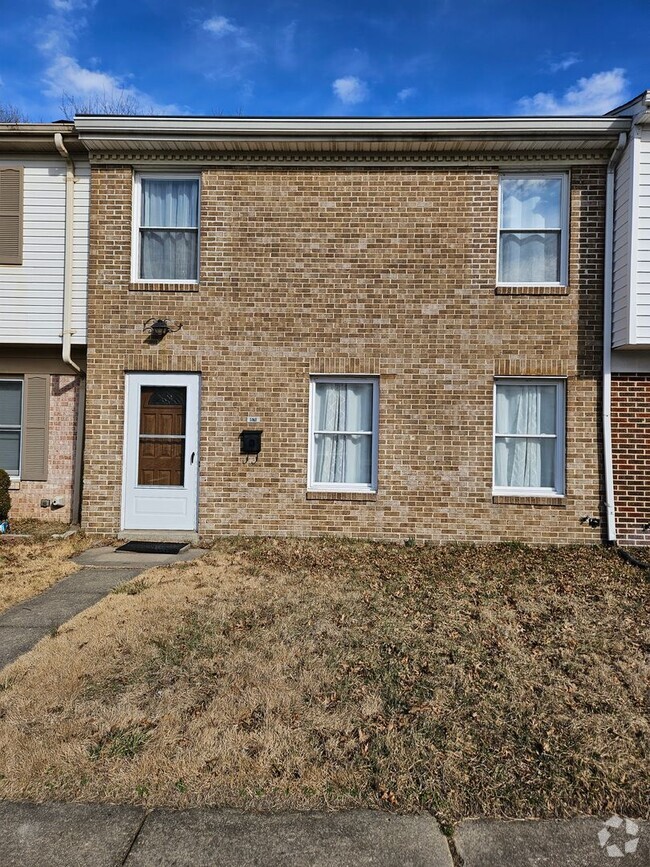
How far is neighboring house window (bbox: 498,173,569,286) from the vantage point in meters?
8.01

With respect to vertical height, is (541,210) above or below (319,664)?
above

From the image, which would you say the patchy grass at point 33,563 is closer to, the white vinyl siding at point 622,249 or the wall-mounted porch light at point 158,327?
the wall-mounted porch light at point 158,327

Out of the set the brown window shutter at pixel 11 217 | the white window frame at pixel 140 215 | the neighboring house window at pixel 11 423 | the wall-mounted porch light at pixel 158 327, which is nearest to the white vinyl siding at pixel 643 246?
the white window frame at pixel 140 215

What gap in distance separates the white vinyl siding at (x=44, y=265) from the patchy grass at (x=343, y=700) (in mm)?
4794

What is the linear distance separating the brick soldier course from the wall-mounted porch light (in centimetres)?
9

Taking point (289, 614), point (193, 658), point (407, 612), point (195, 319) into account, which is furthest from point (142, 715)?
point (195, 319)

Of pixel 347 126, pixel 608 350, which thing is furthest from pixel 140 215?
pixel 608 350

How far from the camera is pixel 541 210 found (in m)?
8.05

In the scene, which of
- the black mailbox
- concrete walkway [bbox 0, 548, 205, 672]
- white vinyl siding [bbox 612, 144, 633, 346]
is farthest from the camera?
the black mailbox

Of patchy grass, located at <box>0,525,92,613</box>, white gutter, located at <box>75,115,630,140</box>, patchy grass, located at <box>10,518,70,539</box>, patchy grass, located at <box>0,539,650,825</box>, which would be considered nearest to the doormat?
patchy grass, located at <box>0,525,92,613</box>

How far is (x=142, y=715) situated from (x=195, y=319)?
230 inches

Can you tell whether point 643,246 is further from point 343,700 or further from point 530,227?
point 343,700

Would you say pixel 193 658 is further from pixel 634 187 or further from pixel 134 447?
pixel 634 187

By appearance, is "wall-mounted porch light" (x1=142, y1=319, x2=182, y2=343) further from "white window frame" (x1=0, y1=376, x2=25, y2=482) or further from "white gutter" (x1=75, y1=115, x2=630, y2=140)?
"white gutter" (x1=75, y1=115, x2=630, y2=140)
